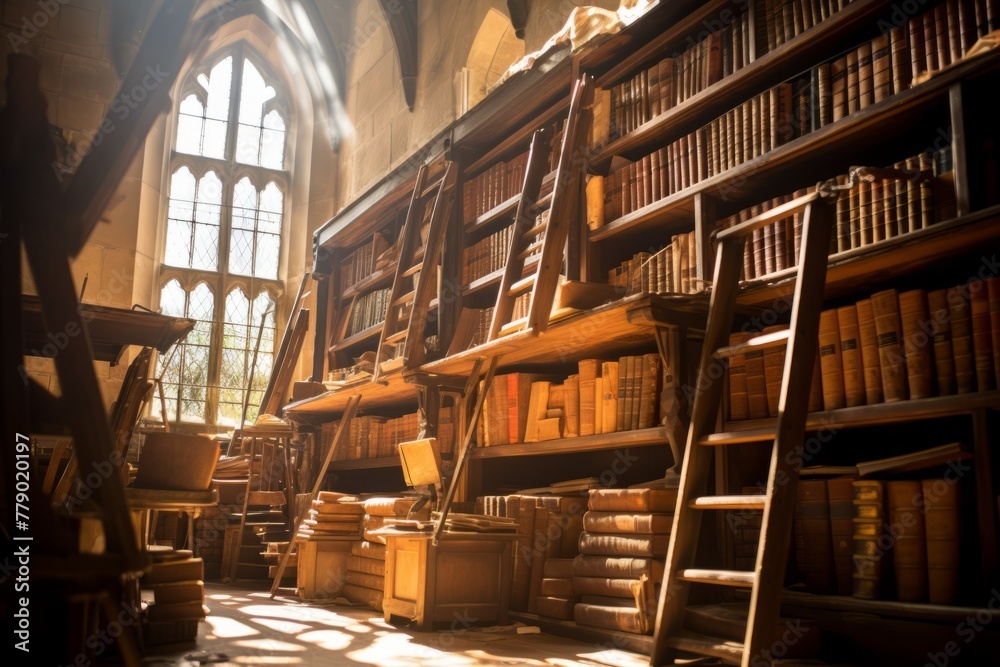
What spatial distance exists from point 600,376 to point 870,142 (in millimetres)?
1565

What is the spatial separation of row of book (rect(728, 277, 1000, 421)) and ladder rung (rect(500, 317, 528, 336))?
3.67ft

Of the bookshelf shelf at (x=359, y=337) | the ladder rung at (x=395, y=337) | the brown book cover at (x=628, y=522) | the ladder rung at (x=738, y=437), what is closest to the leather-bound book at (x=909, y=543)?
the ladder rung at (x=738, y=437)

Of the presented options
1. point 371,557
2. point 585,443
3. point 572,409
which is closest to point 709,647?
point 585,443

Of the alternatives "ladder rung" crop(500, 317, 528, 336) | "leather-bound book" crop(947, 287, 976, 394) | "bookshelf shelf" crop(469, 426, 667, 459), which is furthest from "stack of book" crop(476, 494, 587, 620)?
"leather-bound book" crop(947, 287, 976, 394)

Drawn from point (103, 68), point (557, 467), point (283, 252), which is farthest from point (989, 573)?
point (103, 68)

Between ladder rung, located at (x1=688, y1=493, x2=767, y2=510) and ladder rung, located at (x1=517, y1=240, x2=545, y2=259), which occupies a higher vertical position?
ladder rung, located at (x1=517, y1=240, x2=545, y2=259)

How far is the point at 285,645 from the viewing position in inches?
140

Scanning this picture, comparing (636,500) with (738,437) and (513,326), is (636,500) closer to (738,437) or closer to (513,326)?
(738,437)

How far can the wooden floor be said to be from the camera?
3.14 m

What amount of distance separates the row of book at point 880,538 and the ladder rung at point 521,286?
1.58 m

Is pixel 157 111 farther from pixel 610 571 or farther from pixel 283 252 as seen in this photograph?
pixel 283 252

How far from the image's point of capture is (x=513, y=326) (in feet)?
13.6

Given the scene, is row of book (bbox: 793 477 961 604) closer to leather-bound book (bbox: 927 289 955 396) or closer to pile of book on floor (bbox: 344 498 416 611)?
leather-bound book (bbox: 927 289 955 396)

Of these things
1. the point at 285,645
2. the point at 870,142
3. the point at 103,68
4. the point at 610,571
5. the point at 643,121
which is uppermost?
the point at 103,68
